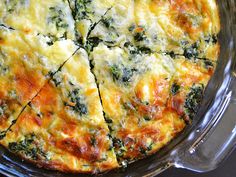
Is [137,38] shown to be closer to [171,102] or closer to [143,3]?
[143,3]

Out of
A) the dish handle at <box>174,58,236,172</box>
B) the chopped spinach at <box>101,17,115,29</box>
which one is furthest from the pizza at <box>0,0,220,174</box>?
the dish handle at <box>174,58,236,172</box>

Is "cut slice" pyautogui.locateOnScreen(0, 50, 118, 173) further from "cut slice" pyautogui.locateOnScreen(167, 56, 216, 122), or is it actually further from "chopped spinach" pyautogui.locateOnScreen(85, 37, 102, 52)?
"cut slice" pyautogui.locateOnScreen(167, 56, 216, 122)

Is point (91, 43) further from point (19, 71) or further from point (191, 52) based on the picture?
point (191, 52)

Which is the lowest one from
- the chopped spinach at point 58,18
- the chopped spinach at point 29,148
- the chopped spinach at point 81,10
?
the chopped spinach at point 29,148

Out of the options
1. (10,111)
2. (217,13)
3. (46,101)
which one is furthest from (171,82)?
(10,111)

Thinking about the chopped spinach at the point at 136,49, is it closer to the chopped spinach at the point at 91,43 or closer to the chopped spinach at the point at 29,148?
the chopped spinach at the point at 91,43

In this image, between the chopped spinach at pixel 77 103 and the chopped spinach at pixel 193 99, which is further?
the chopped spinach at pixel 193 99

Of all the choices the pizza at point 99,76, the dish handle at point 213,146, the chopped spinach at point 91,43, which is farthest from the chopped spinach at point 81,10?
the dish handle at point 213,146
